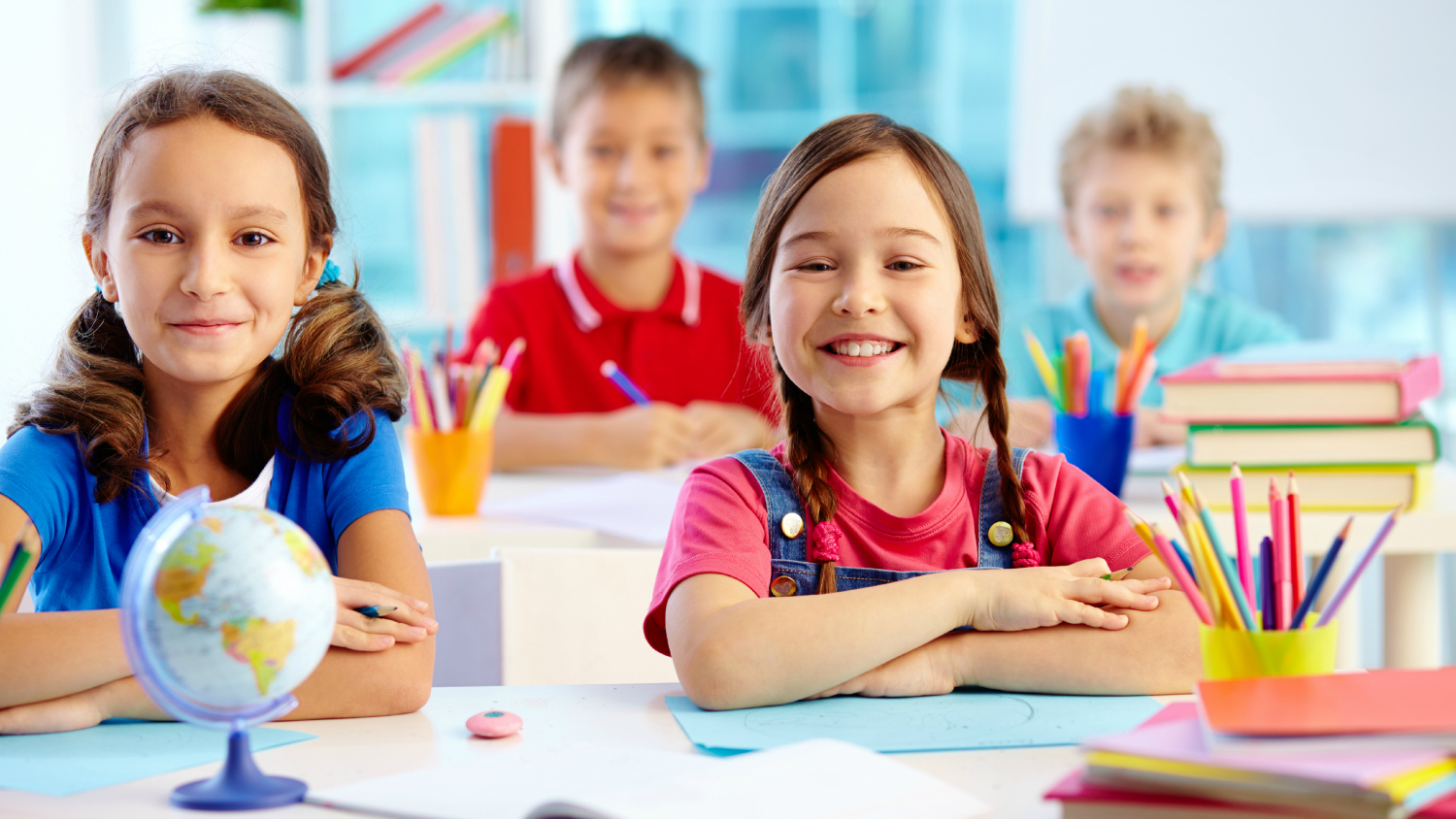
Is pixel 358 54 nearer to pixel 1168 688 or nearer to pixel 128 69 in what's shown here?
pixel 128 69

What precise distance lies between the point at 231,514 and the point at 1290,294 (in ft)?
9.81

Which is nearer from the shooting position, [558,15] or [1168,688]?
[1168,688]

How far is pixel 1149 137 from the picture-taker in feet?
7.29

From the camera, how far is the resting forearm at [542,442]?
78.3 inches

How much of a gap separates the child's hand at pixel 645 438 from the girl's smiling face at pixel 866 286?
914 millimetres

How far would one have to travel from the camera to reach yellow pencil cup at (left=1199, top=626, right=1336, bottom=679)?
2.38 feet

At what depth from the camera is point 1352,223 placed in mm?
3070

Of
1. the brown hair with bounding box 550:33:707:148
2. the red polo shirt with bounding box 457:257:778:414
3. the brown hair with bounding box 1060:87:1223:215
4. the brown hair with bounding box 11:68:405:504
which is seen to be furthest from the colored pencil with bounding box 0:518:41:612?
the brown hair with bounding box 1060:87:1223:215

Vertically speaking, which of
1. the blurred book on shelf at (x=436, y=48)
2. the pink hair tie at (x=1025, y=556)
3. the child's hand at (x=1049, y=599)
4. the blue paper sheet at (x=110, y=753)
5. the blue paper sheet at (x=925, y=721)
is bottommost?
the blue paper sheet at (x=110, y=753)

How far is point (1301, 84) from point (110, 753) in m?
2.85

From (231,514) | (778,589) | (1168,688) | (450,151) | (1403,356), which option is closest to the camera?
(231,514)

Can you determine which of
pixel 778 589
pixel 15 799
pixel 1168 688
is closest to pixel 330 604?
pixel 15 799

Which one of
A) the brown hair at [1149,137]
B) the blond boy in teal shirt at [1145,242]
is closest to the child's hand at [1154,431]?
the blond boy in teal shirt at [1145,242]

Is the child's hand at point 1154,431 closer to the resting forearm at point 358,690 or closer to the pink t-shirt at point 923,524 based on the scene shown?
the pink t-shirt at point 923,524
